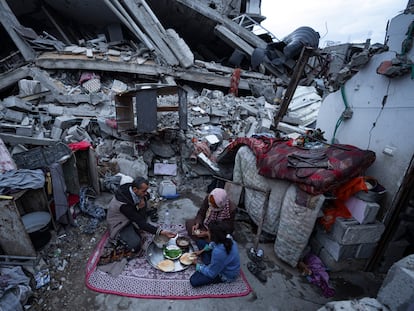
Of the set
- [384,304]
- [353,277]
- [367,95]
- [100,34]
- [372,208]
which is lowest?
[353,277]

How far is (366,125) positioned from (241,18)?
1303 cm

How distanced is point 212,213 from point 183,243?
689mm

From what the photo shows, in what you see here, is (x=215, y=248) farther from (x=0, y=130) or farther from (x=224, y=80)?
(x=224, y=80)

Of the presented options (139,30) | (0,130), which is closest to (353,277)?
(0,130)

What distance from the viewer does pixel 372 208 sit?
122 inches

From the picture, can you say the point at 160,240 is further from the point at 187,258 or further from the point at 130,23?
the point at 130,23

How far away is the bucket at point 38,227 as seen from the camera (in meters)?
3.28

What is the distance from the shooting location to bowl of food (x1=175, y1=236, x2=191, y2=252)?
3.66 m

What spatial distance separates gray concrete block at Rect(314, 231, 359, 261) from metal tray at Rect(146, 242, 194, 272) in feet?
7.14

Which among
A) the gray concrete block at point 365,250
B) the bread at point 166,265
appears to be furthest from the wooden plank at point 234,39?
Result: the bread at point 166,265

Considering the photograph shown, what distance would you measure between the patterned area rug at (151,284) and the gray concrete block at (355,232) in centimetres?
155

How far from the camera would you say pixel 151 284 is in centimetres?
309

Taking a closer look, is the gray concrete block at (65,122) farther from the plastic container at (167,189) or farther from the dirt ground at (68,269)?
the plastic container at (167,189)

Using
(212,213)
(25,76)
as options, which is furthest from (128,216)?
(25,76)
